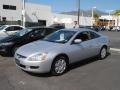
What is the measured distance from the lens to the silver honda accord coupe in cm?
805

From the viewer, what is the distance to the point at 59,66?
8484 mm

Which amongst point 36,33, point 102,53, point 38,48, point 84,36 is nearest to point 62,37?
point 84,36

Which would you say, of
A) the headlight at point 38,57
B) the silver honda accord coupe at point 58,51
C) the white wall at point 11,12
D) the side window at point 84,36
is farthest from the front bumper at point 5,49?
the white wall at point 11,12

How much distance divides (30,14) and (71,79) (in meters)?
53.3

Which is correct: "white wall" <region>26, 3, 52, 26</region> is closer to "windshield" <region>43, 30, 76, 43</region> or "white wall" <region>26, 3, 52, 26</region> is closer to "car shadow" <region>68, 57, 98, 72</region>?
"car shadow" <region>68, 57, 98, 72</region>

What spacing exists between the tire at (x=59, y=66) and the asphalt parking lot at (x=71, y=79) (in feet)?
0.53

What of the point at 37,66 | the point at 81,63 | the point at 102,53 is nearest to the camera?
the point at 37,66

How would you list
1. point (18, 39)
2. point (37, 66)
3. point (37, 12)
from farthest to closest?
point (37, 12), point (18, 39), point (37, 66)

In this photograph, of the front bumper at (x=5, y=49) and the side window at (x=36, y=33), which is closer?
the front bumper at (x=5, y=49)

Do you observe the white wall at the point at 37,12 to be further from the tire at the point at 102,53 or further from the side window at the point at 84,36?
the side window at the point at 84,36

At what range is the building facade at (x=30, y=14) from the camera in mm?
53784

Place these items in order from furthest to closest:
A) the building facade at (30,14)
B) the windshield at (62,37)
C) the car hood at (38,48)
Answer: the building facade at (30,14) → the windshield at (62,37) → the car hood at (38,48)

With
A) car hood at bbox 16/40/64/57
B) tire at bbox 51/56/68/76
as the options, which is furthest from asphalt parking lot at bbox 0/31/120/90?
car hood at bbox 16/40/64/57

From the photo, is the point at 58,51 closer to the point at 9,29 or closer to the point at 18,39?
the point at 18,39
